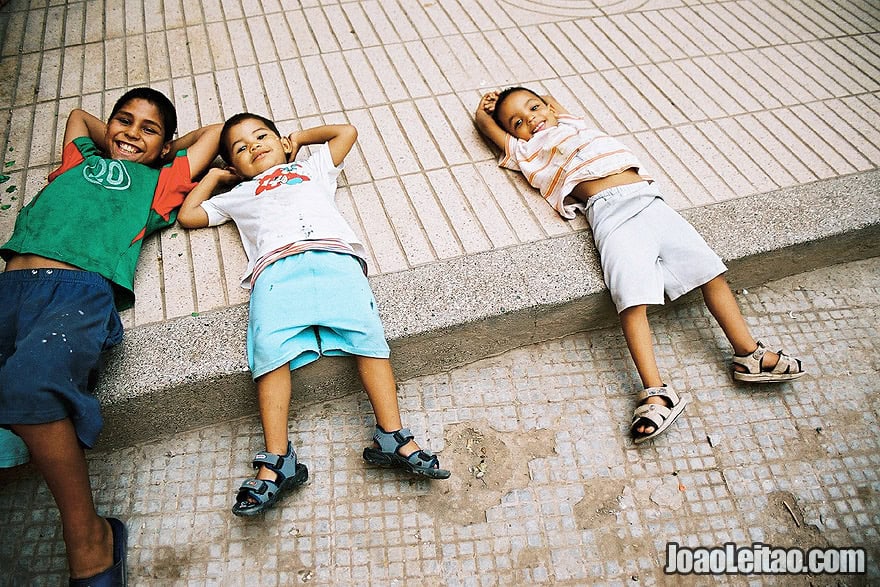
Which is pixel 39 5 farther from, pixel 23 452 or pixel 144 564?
pixel 144 564

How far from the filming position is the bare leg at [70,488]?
1799mm

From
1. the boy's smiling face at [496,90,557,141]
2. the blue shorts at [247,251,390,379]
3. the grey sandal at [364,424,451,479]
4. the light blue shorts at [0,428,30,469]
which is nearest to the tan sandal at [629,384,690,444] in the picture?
the grey sandal at [364,424,451,479]

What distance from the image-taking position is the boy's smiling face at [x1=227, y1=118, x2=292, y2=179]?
8.48 feet

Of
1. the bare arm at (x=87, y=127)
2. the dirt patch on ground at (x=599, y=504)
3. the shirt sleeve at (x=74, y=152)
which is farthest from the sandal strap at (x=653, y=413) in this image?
the bare arm at (x=87, y=127)

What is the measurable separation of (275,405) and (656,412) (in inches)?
48.5

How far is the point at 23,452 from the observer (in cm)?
188

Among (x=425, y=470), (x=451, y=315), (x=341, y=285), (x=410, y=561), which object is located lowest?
(x=410, y=561)

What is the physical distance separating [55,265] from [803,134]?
10.2 feet

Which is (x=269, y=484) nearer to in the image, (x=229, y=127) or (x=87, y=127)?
(x=229, y=127)

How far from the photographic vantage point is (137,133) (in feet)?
8.54

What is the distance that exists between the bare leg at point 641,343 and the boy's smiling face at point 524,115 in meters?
0.95

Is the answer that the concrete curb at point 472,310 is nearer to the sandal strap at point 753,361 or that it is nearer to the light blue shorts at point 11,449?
the light blue shorts at point 11,449

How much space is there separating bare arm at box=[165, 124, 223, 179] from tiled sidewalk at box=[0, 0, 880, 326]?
10.9 inches

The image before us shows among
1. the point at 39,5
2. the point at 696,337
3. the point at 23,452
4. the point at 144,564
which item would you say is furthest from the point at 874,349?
the point at 39,5
